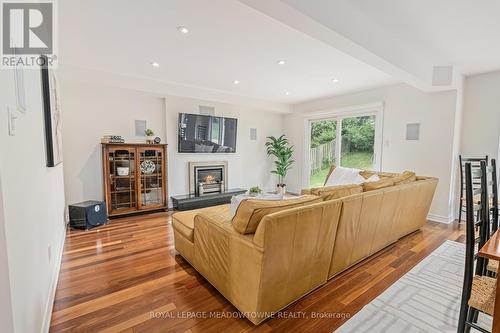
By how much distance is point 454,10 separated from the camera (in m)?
2.10

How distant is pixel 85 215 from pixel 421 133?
18.5 feet

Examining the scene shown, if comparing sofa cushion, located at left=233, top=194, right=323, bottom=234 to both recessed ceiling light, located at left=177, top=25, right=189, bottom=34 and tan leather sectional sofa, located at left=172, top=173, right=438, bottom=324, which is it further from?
recessed ceiling light, located at left=177, top=25, right=189, bottom=34

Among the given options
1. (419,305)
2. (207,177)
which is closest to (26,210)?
(419,305)

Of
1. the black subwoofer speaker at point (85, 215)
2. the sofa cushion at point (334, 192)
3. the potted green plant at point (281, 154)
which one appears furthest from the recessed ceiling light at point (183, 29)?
the potted green plant at point (281, 154)

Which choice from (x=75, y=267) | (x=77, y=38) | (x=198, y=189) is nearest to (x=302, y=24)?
(x=77, y=38)

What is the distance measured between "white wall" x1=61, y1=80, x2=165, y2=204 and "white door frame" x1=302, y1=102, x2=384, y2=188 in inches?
156

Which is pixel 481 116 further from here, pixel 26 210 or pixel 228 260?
pixel 26 210

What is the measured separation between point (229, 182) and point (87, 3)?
416cm

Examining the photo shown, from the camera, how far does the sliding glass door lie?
4.86 m

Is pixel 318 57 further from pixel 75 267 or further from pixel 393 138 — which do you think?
pixel 75 267

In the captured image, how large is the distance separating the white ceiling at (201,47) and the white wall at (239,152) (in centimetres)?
63

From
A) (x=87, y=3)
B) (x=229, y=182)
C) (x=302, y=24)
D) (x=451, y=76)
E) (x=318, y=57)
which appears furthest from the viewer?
(x=229, y=182)

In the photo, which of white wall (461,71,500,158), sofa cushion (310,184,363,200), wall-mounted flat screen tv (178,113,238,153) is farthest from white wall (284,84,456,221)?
wall-mounted flat screen tv (178,113,238,153)

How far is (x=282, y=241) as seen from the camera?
1.57 meters
